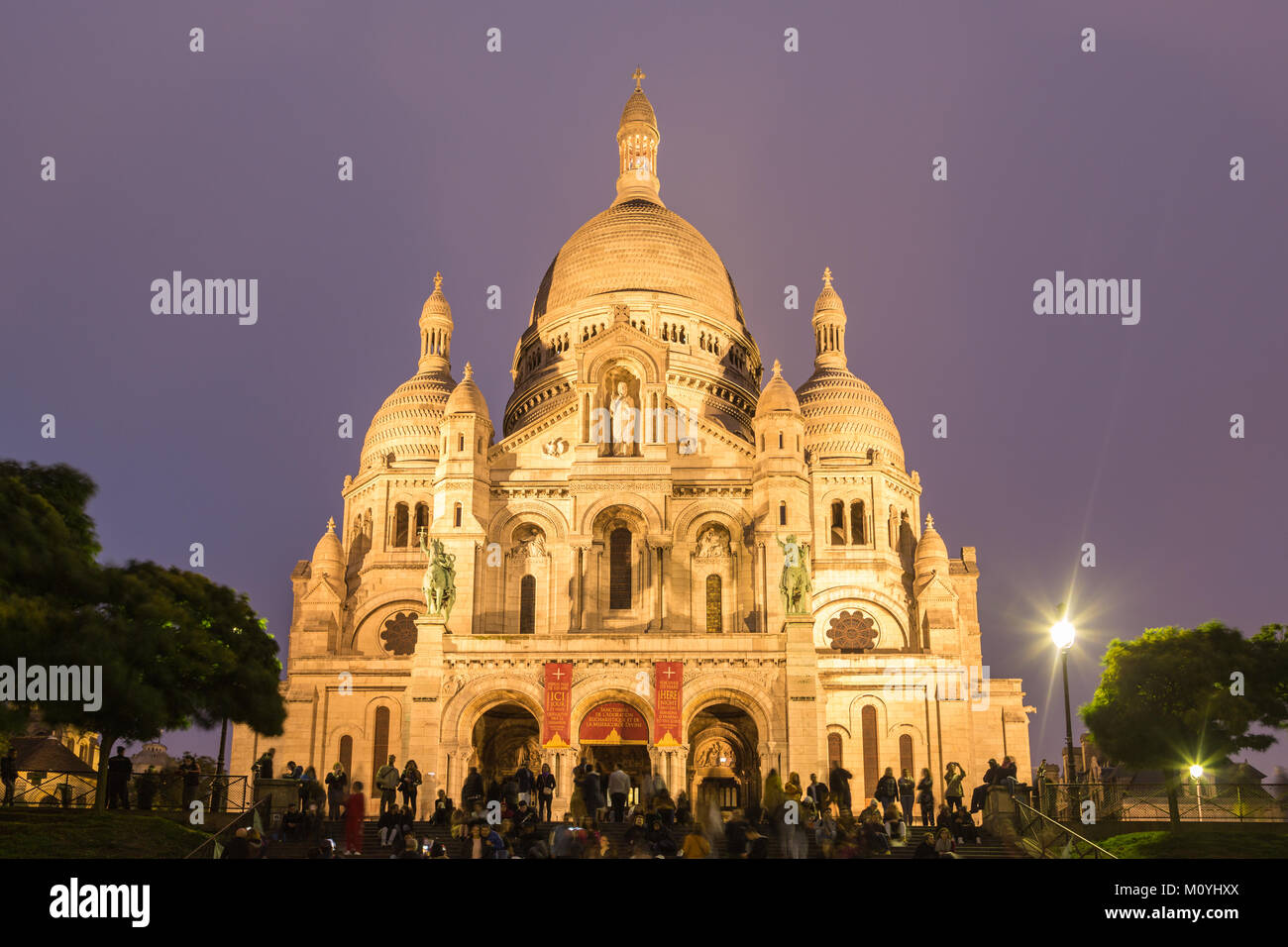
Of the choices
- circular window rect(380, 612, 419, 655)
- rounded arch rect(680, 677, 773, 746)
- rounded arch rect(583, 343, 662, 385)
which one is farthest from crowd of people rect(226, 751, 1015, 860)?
circular window rect(380, 612, 419, 655)

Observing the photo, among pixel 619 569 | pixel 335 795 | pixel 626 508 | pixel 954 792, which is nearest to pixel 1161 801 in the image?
pixel 954 792

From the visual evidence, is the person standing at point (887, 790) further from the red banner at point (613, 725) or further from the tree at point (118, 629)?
the tree at point (118, 629)

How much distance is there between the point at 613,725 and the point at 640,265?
3203cm

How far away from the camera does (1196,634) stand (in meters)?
41.2

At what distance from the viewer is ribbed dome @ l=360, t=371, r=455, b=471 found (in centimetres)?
7056

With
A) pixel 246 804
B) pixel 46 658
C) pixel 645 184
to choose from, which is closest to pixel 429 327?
pixel 645 184

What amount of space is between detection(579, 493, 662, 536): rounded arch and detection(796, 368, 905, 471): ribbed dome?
17154mm

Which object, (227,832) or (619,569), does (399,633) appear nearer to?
(619,569)

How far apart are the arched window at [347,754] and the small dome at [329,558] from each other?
381 inches

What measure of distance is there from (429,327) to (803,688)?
124ft

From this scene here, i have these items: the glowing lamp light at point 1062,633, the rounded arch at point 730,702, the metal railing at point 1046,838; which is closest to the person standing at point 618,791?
the metal railing at point 1046,838

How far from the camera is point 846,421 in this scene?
230 feet
